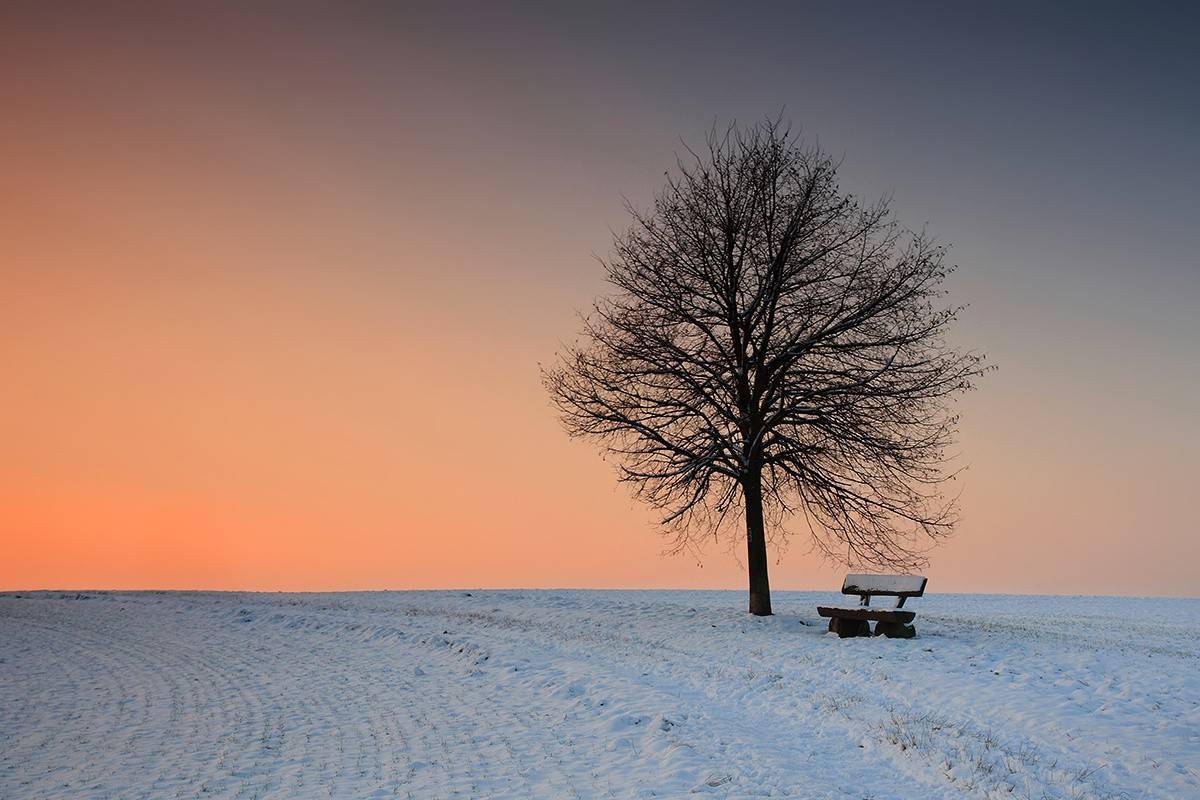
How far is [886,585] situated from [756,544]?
3721 mm

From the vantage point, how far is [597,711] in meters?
12.9

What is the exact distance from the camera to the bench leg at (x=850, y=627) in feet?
70.4

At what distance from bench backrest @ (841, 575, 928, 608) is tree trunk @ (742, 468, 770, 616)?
7.71 ft

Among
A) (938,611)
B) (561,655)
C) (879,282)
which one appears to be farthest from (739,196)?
(938,611)

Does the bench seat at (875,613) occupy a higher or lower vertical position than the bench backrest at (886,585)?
lower

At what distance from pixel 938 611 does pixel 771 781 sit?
82.3ft

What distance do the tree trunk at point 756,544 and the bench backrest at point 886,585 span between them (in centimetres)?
235

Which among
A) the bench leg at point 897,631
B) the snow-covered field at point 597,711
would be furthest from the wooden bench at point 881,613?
the snow-covered field at point 597,711

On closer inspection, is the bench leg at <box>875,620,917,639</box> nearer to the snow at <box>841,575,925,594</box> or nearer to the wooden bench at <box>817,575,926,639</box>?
the wooden bench at <box>817,575,926,639</box>

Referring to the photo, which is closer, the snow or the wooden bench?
the wooden bench

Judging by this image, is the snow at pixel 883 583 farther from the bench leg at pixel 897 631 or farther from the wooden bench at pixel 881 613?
the bench leg at pixel 897 631

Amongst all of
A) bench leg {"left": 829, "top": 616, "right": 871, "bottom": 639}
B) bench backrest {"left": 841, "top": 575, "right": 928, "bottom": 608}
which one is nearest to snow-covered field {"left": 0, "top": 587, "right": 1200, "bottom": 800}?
bench leg {"left": 829, "top": 616, "right": 871, "bottom": 639}

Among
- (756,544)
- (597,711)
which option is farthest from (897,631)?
(597,711)

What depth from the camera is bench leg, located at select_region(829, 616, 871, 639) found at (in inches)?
845
